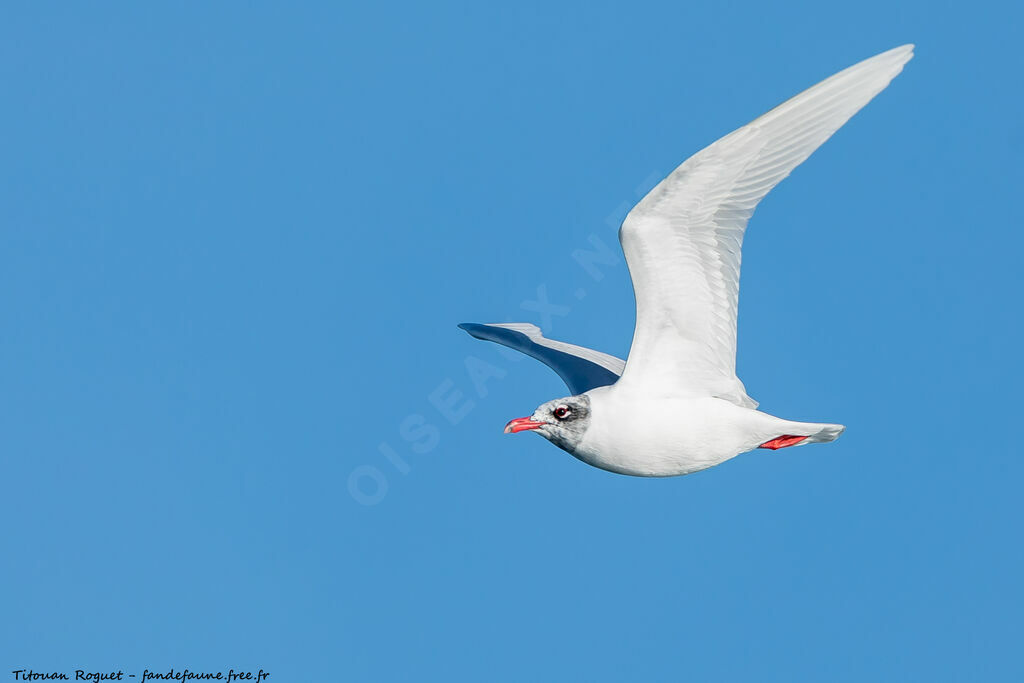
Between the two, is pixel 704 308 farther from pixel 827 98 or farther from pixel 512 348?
pixel 512 348

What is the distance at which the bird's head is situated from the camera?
1335 cm

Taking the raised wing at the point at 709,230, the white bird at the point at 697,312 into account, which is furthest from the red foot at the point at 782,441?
the raised wing at the point at 709,230

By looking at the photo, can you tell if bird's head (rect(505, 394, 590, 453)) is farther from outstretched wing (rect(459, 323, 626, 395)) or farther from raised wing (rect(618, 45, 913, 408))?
outstretched wing (rect(459, 323, 626, 395))

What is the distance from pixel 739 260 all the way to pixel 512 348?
5140 millimetres

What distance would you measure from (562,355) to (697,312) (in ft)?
12.3

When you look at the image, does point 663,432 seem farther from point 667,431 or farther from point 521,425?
point 521,425

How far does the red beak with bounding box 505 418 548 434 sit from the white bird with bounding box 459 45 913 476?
1cm

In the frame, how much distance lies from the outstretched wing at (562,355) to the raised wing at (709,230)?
2358 mm

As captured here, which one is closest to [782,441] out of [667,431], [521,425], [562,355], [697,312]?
[667,431]

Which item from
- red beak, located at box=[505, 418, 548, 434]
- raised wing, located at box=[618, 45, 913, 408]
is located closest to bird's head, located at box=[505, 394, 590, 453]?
red beak, located at box=[505, 418, 548, 434]

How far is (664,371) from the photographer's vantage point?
1345cm

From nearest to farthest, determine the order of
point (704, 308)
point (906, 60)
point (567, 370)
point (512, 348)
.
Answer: point (906, 60)
point (704, 308)
point (567, 370)
point (512, 348)

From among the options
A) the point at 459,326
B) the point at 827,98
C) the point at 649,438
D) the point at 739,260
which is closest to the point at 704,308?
the point at 739,260

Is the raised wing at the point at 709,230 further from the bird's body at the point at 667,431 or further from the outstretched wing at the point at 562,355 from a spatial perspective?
the outstretched wing at the point at 562,355
